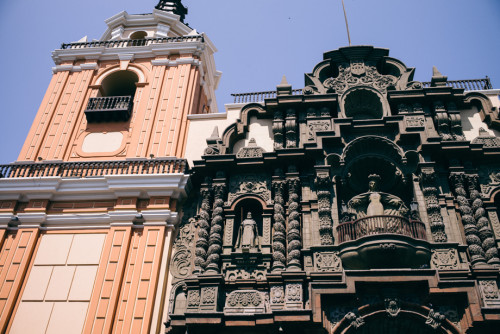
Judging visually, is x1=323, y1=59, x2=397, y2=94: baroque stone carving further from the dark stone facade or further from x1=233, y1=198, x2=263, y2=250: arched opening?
x1=233, y1=198, x2=263, y2=250: arched opening

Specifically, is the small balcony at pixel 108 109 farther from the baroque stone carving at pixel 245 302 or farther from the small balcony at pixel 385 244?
the small balcony at pixel 385 244

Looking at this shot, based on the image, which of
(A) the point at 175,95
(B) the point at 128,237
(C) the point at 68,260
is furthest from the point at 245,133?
(C) the point at 68,260

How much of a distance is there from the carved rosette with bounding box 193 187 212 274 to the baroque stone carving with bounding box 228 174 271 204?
69 centimetres

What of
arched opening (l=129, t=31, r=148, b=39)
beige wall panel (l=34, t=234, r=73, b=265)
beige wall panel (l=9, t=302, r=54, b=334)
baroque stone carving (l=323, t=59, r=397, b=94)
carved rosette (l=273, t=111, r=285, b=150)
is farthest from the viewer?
arched opening (l=129, t=31, r=148, b=39)

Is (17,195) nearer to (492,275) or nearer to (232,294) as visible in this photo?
A: (232,294)

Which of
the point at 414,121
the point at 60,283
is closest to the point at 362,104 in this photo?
the point at 414,121

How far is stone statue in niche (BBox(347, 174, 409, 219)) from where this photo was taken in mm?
13484

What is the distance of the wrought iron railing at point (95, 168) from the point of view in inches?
609

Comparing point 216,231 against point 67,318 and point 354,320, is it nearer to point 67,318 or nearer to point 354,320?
point 354,320

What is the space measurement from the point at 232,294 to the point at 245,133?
579 cm

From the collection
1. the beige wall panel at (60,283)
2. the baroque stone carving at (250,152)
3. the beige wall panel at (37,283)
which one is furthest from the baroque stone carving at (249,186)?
the beige wall panel at (37,283)

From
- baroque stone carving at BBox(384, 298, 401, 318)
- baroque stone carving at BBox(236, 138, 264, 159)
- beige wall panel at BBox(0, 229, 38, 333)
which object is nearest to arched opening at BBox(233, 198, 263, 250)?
baroque stone carving at BBox(236, 138, 264, 159)

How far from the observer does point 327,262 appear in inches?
492

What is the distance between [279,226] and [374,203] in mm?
2722
